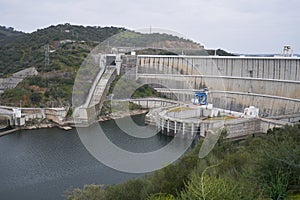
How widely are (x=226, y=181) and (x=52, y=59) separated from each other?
22434 mm

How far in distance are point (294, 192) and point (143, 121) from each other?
14.2 m

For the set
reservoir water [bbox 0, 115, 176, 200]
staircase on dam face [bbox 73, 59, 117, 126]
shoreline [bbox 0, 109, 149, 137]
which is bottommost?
reservoir water [bbox 0, 115, 176, 200]

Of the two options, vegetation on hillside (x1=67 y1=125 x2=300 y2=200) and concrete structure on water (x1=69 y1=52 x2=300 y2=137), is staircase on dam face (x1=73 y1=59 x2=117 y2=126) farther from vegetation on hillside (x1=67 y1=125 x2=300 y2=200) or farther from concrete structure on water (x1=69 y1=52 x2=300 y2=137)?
vegetation on hillside (x1=67 y1=125 x2=300 y2=200)

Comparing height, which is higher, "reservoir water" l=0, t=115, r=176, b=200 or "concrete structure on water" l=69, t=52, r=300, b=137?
"concrete structure on water" l=69, t=52, r=300, b=137

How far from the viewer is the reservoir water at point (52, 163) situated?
933cm

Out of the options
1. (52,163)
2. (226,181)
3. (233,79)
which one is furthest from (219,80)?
(226,181)

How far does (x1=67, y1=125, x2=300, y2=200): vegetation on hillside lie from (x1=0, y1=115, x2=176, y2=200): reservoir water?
9.36 ft

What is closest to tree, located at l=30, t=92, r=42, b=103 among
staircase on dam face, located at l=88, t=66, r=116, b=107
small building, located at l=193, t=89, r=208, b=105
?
staircase on dam face, located at l=88, t=66, r=116, b=107

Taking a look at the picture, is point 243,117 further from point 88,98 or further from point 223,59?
point 88,98

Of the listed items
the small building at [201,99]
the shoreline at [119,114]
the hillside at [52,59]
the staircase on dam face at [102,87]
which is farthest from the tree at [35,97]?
the small building at [201,99]

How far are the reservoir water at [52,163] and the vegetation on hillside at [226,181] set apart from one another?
9.36 ft

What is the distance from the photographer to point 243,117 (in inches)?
618

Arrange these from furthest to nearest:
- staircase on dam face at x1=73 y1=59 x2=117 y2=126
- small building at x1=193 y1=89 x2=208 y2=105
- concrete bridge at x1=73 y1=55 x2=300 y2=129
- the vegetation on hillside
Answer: small building at x1=193 y1=89 x2=208 y2=105, staircase on dam face at x1=73 y1=59 x2=117 y2=126, concrete bridge at x1=73 y1=55 x2=300 y2=129, the vegetation on hillside

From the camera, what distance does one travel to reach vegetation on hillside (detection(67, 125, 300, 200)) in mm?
3139
